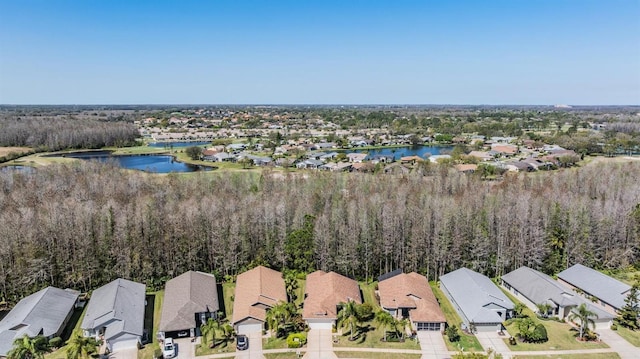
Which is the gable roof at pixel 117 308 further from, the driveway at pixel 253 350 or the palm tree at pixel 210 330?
the driveway at pixel 253 350

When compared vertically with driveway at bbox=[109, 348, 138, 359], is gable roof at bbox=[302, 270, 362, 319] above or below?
above

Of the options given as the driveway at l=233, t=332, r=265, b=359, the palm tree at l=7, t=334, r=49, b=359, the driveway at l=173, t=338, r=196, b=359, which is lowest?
the driveway at l=233, t=332, r=265, b=359

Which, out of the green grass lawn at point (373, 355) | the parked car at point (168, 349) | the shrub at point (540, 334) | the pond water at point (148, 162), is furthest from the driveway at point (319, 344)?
the pond water at point (148, 162)

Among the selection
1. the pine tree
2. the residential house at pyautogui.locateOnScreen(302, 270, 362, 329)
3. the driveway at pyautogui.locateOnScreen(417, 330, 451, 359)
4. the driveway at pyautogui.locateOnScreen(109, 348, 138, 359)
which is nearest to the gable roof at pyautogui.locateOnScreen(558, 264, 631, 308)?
the pine tree

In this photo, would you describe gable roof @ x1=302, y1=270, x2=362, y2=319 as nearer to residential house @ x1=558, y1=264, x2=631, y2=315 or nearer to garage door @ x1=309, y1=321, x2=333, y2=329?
garage door @ x1=309, y1=321, x2=333, y2=329

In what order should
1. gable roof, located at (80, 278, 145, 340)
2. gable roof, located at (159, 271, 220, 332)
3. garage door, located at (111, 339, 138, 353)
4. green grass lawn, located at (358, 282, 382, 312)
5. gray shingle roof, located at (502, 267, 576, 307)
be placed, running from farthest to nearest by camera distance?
green grass lawn, located at (358, 282, 382, 312) → gray shingle roof, located at (502, 267, 576, 307) → gable roof, located at (159, 271, 220, 332) → gable roof, located at (80, 278, 145, 340) → garage door, located at (111, 339, 138, 353)

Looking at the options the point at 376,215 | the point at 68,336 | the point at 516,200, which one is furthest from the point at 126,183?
the point at 516,200

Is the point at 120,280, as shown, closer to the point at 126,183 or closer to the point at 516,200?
the point at 126,183
